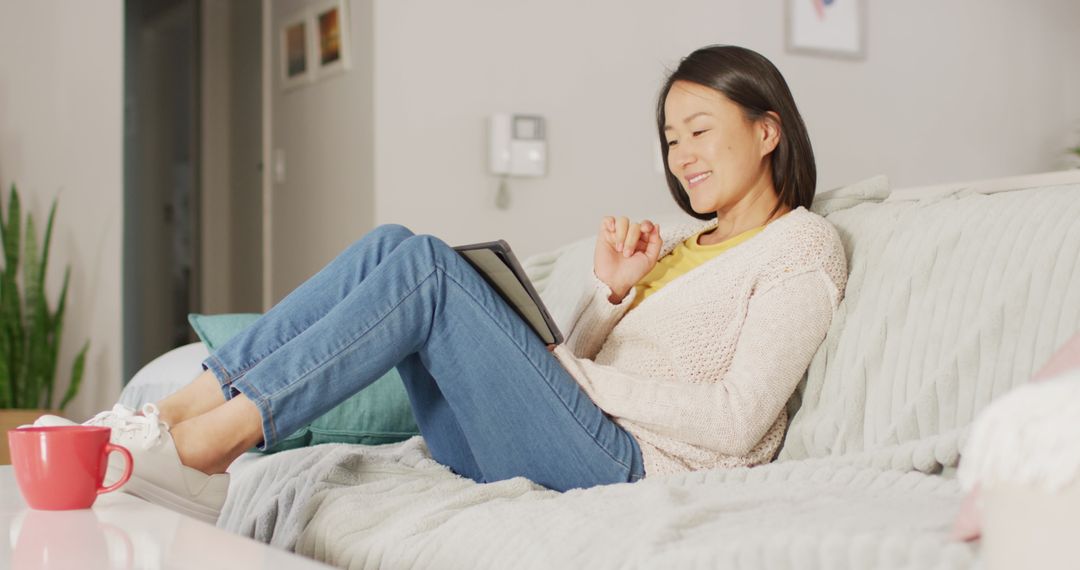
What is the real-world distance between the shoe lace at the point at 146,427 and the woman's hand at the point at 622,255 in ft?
2.58

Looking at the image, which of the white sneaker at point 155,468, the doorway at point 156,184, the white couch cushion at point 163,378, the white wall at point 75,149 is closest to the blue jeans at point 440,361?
the white sneaker at point 155,468

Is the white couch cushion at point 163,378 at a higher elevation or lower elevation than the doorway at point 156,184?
lower

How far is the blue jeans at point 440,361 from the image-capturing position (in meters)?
1.47

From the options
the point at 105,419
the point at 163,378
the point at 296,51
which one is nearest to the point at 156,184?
the point at 296,51

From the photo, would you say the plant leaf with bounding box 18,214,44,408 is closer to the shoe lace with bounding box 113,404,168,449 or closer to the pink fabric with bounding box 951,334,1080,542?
the shoe lace with bounding box 113,404,168,449

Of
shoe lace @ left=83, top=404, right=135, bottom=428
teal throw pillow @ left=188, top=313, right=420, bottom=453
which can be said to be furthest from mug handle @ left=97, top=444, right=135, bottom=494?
teal throw pillow @ left=188, top=313, right=420, bottom=453

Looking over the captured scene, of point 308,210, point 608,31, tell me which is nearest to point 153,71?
point 308,210

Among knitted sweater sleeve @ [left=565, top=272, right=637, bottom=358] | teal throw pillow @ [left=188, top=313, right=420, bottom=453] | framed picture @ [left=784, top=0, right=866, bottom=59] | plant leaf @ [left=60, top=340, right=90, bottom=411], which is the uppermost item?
framed picture @ [left=784, top=0, right=866, bottom=59]

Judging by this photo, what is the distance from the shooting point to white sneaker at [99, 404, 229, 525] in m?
1.35

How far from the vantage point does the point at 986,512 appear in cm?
67

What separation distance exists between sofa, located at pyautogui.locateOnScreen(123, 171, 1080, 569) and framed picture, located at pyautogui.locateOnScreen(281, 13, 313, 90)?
2948mm

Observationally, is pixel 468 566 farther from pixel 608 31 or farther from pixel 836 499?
pixel 608 31

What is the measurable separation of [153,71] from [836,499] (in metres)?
5.39

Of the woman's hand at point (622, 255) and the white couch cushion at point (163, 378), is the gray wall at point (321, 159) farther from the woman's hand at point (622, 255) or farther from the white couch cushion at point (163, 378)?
the woman's hand at point (622, 255)
